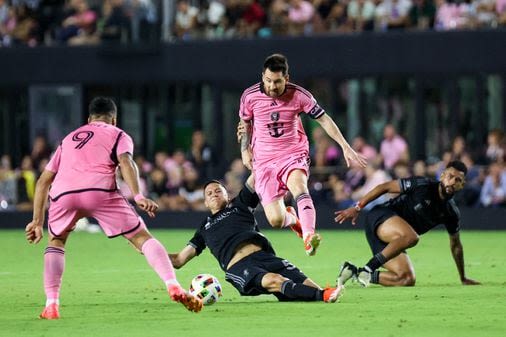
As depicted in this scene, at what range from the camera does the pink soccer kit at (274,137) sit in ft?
42.9

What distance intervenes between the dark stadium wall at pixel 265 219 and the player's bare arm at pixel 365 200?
10.8 meters

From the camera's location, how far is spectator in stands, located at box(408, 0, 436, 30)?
83.9 ft

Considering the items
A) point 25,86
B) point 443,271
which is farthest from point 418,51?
point 443,271

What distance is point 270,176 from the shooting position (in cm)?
1327

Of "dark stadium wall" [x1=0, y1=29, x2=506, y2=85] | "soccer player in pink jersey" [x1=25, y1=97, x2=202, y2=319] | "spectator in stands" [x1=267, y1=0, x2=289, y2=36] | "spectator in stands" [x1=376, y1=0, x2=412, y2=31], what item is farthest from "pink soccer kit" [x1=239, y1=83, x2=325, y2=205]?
"spectator in stands" [x1=267, y1=0, x2=289, y2=36]

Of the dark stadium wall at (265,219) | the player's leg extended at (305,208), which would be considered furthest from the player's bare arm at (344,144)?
the dark stadium wall at (265,219)

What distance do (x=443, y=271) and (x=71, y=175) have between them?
6.27 m

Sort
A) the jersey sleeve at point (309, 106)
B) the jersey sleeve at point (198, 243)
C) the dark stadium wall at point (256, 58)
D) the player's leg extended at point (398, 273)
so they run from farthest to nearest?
the dark stadium wall at point (256, 58)
the player's leg extended at point (398, 273)
the jersey sleeve at point (309, 106)
the jersey sleeve at point (198, 243)

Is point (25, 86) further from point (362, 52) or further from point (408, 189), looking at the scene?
point (408, 189)

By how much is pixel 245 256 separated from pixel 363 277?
50.2 inches

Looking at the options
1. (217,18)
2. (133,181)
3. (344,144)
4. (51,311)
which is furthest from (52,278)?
(217,18)

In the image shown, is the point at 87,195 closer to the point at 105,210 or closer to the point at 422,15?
the point at 105,210

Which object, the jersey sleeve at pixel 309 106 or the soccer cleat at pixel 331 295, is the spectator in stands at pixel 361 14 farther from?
the soccer cleat at pixel 331 295

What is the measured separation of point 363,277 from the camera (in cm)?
1235
